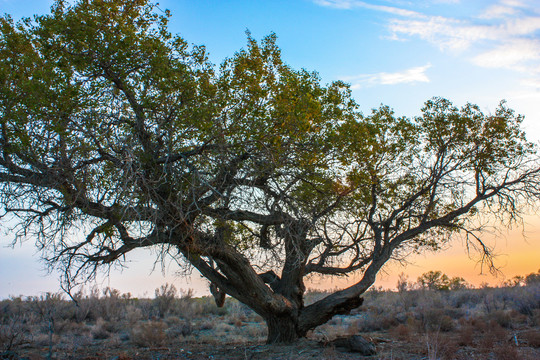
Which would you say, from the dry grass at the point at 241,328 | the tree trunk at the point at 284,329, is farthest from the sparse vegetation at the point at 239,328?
the tree trunk at the point at 284,329

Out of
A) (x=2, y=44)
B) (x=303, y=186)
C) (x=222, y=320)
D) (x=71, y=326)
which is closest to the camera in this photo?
(x=2, y=44)

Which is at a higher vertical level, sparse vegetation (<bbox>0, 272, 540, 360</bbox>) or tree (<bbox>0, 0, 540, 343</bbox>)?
tree (<bbox>0, 0, 540, 343</bbox>)

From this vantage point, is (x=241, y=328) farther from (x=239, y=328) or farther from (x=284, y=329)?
(x=284, y=329)

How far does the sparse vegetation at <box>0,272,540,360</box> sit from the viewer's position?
1047 centimetres

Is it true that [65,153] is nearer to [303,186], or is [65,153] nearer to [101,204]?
[101,204]

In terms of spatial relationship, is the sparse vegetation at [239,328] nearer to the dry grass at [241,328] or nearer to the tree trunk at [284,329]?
the dry grass at [241,328]

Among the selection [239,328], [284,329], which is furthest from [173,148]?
[239,328]

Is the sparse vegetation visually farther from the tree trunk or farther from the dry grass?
the tree trunk

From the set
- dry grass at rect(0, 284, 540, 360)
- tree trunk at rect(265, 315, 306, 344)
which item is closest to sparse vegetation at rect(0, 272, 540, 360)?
dry grass at rect(0, 284, 540, 360)

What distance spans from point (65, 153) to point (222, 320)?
15.2 metres

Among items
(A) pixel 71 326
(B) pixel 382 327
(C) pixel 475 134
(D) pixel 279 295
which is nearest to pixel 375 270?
(D) pixel 279 295

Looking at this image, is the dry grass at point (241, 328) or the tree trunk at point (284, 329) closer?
the dry grass at point (241, 328)

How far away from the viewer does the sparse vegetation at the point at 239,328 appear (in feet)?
34.3

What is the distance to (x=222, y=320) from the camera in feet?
71.6
